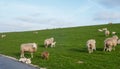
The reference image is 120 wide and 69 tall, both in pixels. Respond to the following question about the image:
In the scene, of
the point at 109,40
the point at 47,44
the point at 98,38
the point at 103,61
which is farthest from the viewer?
the point at 98,38

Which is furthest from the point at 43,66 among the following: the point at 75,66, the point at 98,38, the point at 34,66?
the point at 98,38

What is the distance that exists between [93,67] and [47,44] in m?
18.4

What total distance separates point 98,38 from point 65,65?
75.3ft

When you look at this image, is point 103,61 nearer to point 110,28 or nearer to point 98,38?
point 98,38

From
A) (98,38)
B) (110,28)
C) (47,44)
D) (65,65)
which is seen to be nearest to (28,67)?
(65,65)

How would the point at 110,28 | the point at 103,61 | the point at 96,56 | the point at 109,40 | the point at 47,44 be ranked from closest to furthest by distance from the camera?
the point at 103,61 → the point at 96,56 → the point at 109,40 → the point at 47,44 → the point at 110,28

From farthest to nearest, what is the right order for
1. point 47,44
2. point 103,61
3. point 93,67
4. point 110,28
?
point 110,28 < point 47,44 < point 103,61 < point 93,67

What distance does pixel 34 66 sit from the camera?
3073cm

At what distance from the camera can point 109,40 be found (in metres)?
39.1

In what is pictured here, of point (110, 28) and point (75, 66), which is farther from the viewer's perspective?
point (110, 28)

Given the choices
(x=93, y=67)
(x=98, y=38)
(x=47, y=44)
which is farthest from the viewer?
(x=98, y=38)

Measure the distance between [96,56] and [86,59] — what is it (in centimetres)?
203

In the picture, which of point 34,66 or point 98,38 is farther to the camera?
point 98,38

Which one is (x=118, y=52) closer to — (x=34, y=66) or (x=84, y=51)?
(x=84, y=51)
